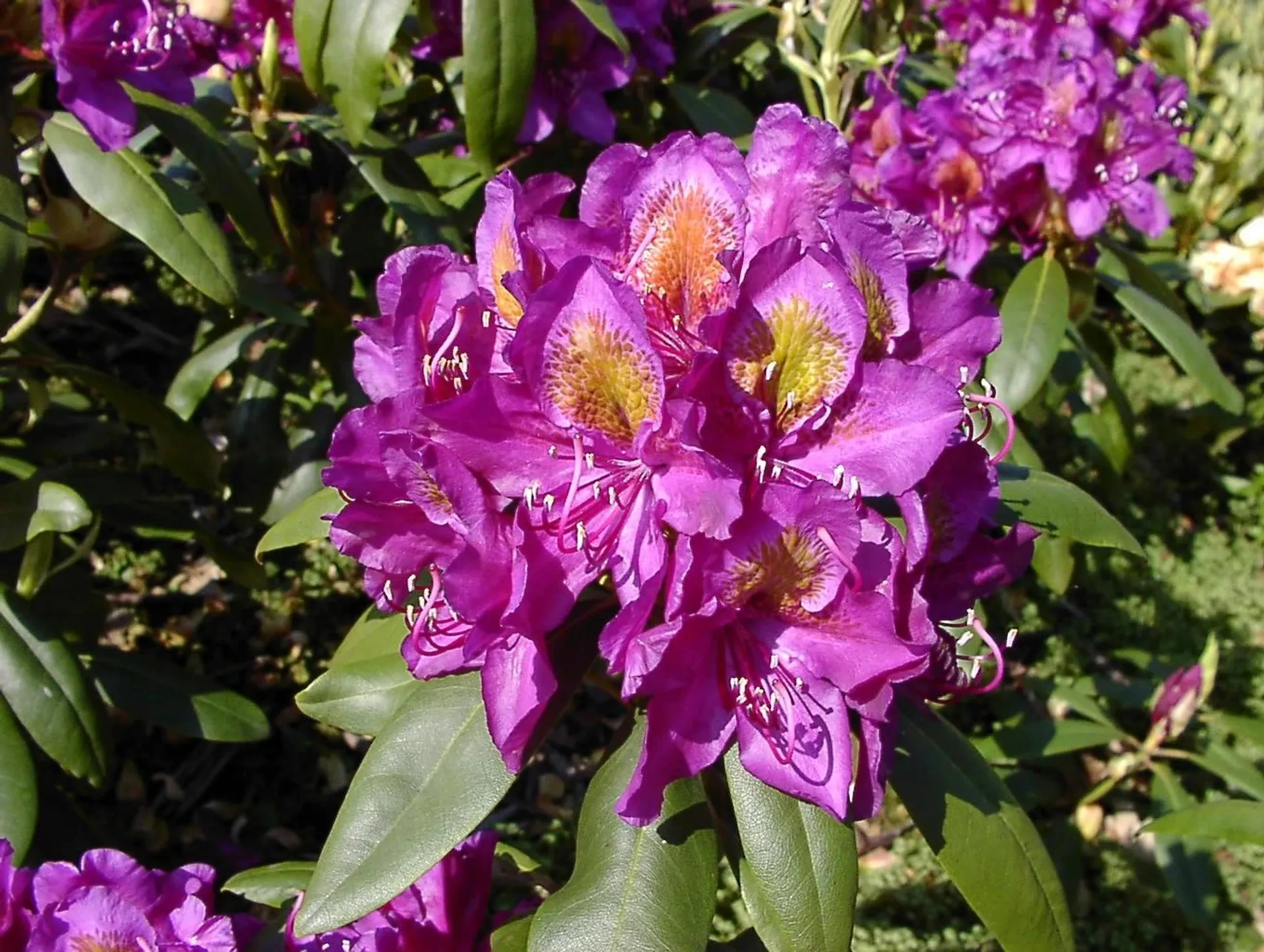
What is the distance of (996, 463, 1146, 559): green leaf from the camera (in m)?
1.12

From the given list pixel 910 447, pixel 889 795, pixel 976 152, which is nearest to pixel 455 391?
pixel 910 447

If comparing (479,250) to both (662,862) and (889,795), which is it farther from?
(889,795)

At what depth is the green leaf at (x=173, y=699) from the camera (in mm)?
1590

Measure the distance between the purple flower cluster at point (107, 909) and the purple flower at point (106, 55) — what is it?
771 mm

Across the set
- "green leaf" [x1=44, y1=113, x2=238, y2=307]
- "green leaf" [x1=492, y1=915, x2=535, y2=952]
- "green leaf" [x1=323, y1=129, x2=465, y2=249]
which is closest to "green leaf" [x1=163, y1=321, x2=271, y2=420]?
"green leaf" [x1=323, y1=129, x2=465, y2=249]

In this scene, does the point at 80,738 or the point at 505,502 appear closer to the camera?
the point at 505,502

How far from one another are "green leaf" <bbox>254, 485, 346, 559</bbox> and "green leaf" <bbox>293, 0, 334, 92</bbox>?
2.20ft

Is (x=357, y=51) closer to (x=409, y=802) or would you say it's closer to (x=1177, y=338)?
(x=409, y=802)

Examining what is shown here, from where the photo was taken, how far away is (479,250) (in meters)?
0.92

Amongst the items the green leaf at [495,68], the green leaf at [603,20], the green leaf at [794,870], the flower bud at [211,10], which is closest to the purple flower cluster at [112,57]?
the flower bud at [211,10]

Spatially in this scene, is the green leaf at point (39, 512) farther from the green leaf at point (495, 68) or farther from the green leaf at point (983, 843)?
the green leaf at point (983, 843)

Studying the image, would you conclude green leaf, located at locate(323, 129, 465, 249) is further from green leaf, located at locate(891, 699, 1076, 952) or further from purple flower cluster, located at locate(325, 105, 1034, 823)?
green leaf, located at locate(891, 699, 1076, 952)

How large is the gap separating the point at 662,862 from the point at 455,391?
415 millimetres

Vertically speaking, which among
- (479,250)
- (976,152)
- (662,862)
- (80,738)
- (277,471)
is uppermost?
(479,250)
